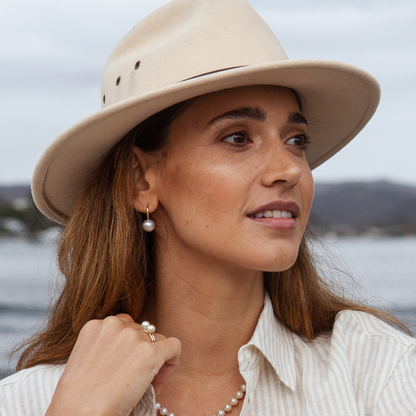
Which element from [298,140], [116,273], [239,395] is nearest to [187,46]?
[298,140]

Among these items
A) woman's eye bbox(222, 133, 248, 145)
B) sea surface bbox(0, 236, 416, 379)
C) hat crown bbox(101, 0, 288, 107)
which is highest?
hat crown bbox(101, 0, 288, 107)

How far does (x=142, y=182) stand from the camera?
2.05m

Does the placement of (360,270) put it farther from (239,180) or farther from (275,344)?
(239,180)

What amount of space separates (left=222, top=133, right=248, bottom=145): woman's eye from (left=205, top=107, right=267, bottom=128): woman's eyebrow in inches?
2.3

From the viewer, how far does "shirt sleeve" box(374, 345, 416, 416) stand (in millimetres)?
1711

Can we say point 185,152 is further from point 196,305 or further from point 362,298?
point 362,298

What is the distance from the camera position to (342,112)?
2197mm

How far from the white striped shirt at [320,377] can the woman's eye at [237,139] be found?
0.64 metres

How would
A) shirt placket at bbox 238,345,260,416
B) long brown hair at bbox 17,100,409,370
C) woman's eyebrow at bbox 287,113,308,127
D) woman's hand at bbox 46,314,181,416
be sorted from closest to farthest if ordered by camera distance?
woman's hand at bbox 46,314,181,416 → shirt placket at bbox 238,345,260,416 → woman's eyebrow at bbox 287,113,308,127 → long brown hair at bbox 17,100,409,370

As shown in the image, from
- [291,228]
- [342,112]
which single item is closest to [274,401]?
[291,228]

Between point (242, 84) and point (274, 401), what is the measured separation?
1.06 m

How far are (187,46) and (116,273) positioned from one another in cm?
85

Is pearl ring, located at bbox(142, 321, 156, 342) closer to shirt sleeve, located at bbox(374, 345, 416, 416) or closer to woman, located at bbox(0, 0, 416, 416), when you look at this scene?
woman, located at bbox(0, 0, 416, 416)

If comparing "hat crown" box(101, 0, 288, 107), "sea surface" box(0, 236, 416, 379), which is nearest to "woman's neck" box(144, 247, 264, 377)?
"hat crown" box(101, 0, 288, 107)
